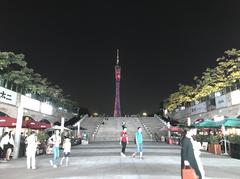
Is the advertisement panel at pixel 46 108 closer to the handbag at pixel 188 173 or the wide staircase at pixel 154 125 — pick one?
the wide staircase at pixel 154 125

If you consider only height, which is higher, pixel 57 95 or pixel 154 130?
pixel 57 95

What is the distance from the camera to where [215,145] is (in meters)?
20.1

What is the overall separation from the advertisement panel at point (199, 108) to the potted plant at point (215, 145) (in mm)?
16401

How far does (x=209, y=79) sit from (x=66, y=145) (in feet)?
89.8

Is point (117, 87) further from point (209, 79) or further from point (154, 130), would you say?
point (209, 79)

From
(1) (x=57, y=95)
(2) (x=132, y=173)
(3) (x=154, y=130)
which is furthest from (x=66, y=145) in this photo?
(1) (x=57, y=95)

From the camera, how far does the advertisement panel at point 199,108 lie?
37.3m

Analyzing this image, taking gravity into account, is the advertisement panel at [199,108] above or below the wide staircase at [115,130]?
above

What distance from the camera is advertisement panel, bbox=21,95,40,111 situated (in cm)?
2993

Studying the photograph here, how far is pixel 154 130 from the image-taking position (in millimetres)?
46125

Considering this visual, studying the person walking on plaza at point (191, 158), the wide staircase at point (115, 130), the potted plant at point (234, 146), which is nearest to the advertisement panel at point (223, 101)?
the potted plant at point (234, 146)

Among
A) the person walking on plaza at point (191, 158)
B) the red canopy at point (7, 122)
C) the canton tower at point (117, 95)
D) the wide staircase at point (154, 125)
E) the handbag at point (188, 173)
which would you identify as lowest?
the handbag at point (188, 173)

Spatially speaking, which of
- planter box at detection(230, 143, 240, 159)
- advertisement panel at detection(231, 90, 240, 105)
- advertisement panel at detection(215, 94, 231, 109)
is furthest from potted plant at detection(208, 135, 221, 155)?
advertisement panel at detection(215, 94, 231, 109)

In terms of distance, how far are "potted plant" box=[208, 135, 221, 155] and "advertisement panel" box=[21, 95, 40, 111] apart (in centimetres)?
1872
